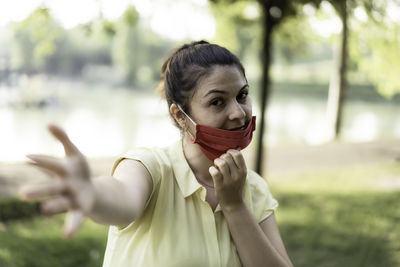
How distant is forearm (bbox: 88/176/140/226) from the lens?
1.22m

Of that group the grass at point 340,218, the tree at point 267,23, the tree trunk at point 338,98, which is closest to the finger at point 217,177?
the grass at point 340,218

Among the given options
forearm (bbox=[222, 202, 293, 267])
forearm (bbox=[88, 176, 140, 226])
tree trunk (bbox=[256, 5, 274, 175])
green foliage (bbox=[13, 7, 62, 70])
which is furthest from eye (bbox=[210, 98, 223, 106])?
tree trunk (bbox=[256, 5, 274, 175])

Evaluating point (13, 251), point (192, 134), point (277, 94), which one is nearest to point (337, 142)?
point (13, 251)

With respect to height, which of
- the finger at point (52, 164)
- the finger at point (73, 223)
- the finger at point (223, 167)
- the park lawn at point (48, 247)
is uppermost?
the finger at point (52, 164)

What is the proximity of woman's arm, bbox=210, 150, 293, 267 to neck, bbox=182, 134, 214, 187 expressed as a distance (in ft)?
0.56

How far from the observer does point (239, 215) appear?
5.40ft

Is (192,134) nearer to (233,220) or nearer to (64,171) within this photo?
(233,220)

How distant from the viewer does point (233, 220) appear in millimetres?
1643

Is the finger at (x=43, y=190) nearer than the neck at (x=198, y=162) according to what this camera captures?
Yes

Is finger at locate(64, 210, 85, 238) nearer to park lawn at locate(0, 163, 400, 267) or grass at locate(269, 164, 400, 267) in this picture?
park lawn at locate(0, 163, 400, 267)

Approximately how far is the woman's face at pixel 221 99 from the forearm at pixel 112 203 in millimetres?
478

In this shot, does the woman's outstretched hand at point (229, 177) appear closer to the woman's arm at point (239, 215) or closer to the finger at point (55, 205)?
the woman's arm at point (239, 215)

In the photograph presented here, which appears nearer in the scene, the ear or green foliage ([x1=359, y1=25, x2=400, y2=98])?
the ear

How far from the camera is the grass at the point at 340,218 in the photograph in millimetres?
4902
